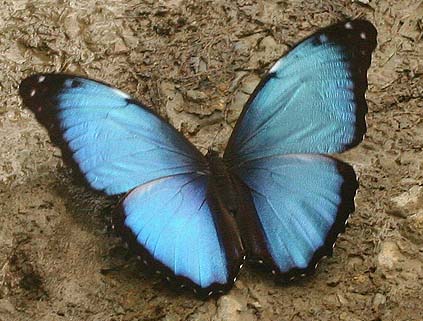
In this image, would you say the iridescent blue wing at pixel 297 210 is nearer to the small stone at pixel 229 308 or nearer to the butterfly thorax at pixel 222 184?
the butterfly thorax at pixel 222 184

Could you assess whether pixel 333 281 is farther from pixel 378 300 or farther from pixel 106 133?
pixel 106 133

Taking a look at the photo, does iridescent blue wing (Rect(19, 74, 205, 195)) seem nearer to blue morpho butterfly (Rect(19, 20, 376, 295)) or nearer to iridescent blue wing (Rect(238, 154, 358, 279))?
blue morpho butterfly (Rect(19, 20, 376, 295))

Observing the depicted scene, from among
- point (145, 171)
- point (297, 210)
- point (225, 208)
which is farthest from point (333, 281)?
point (145, 171)

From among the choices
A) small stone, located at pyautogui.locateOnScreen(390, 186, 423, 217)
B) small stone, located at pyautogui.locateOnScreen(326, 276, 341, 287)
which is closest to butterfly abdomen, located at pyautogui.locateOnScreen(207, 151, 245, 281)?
small stone, located at pyautogui.locateOnScreen(326, 276, 341, 287)

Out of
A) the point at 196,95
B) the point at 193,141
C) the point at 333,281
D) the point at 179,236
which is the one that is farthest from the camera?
the point at 196,95

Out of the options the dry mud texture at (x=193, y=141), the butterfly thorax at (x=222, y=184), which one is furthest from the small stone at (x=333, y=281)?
the butterfly thorax at (x=222, y=184)

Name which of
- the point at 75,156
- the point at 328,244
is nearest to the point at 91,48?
the point at 75,156
